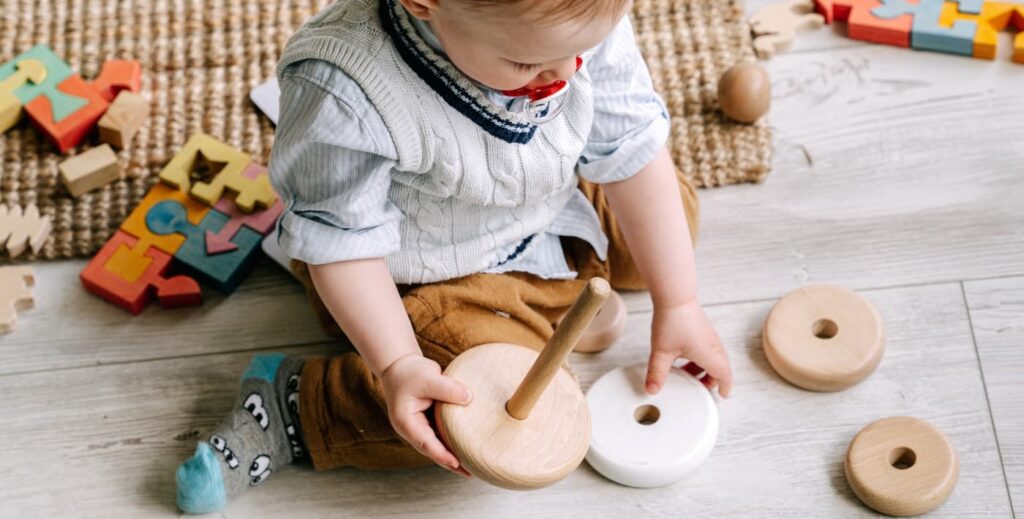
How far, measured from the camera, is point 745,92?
1.01 metres

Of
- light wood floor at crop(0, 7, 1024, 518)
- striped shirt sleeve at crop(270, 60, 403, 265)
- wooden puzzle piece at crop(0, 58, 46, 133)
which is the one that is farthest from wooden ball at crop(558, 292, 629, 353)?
wooden puzzle piece at crop(0, 58, 46, 133)

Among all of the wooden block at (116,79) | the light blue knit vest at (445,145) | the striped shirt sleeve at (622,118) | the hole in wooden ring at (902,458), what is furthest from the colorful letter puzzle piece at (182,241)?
the hole in wooden ring at (902,458)

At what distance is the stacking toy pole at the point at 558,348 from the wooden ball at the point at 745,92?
1.36 feet

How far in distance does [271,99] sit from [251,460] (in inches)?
14.5

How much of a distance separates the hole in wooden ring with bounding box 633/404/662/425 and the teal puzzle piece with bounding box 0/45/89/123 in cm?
58

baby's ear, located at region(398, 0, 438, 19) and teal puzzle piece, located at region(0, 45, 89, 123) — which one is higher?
baby's ear, located at region(398, 0, 438, 19)

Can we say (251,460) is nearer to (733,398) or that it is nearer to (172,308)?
(172,308)

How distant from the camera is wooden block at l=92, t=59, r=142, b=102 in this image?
107 centimetres

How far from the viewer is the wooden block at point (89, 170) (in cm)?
100

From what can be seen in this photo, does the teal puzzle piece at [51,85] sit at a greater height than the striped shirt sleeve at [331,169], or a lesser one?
lesser

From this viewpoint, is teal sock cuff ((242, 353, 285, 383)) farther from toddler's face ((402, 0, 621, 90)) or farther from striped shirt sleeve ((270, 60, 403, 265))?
toddler's face ((402, 0, 621, 90))

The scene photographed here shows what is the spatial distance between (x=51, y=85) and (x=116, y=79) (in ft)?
0.19

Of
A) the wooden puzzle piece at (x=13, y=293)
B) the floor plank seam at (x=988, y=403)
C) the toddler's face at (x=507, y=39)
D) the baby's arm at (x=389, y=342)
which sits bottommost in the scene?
the floor plank seam at (x=988, y=403)

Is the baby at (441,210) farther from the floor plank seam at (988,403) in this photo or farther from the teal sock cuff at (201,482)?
the floor plank seam at (988,403)
